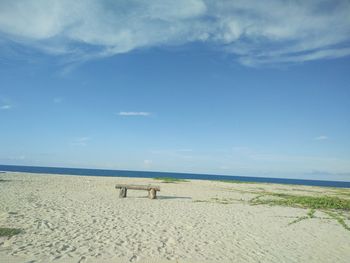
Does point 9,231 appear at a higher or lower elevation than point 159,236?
higher

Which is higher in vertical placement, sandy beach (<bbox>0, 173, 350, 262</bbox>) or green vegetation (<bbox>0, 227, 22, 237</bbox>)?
green vegetation (<bbox>0, 227, 22, 237</bbox>)

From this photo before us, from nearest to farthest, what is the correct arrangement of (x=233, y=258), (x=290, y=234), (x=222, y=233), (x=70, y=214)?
(x=233, y=258) → (x=222, y=233) → (x=290, y=234) → (x=70, y=214)

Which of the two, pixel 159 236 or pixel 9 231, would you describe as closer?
pixel 9 231

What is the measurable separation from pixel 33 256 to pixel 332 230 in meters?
11.3

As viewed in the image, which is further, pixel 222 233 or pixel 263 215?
pixel 263 215

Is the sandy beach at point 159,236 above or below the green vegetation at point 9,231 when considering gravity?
below

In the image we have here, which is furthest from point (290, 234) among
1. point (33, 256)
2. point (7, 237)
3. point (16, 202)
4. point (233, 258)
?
point (16, 202)

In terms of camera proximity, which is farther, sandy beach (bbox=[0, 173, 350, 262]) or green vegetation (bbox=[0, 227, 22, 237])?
green vegetation (bbox=[0, 227, 22, 237])

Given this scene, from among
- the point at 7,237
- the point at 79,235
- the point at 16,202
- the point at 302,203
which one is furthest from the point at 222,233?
the point at 302,203

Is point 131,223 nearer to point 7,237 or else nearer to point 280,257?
point 7,237

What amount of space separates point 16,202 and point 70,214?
3.96m

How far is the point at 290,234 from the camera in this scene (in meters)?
10.7

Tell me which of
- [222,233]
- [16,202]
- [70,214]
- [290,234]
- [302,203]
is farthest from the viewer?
[302,203]

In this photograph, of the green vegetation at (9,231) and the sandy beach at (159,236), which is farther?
the green vegetation at (9,231)
